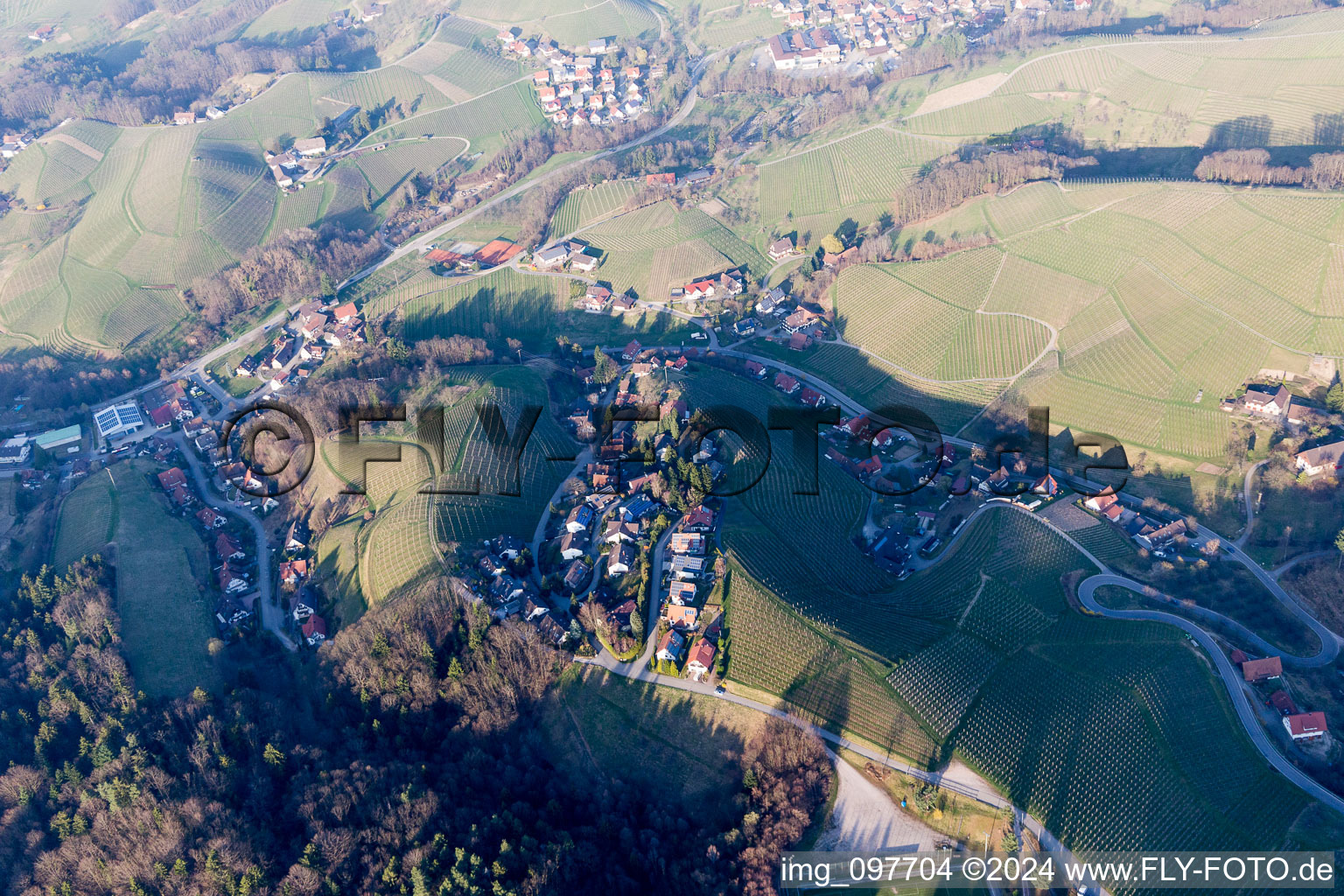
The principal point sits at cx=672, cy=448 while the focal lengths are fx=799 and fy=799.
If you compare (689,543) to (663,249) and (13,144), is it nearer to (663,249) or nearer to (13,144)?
(663,249)

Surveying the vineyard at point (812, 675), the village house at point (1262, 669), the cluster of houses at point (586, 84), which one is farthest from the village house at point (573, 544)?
the cluster of houses at point (586, 84)

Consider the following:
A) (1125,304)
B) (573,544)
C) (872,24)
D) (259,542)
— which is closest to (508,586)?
(573,544)

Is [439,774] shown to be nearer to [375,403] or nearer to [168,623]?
[168,623]

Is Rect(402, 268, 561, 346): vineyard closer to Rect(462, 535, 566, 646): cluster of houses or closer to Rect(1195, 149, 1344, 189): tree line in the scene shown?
Rect(462, 535, 566, 646): cluster of houses

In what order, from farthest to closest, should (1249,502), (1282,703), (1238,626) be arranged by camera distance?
1. (1249,502)
2. (1238,626)
3. (1282,703)

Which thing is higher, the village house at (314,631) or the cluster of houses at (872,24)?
the cluster of houses at (872,24)

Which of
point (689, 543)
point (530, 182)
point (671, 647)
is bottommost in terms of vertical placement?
point (671, 647)

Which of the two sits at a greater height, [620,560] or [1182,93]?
[1182,93]

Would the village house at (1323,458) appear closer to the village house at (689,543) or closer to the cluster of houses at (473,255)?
the village house at (689,543)

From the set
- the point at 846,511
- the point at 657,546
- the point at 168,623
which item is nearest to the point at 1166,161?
the point at 846,511
